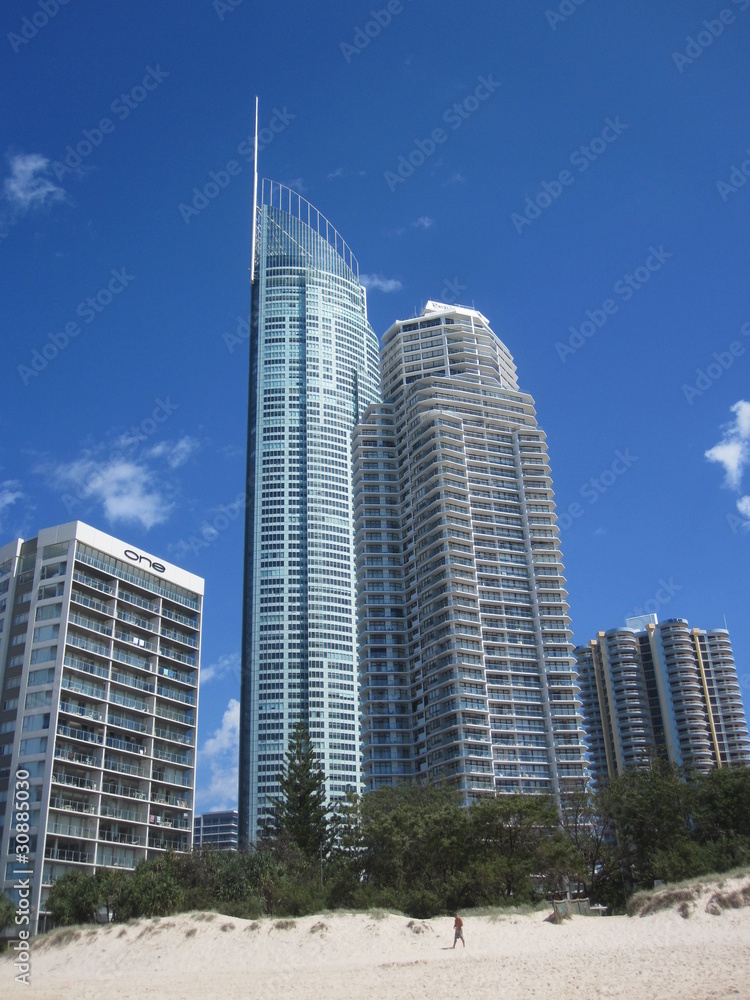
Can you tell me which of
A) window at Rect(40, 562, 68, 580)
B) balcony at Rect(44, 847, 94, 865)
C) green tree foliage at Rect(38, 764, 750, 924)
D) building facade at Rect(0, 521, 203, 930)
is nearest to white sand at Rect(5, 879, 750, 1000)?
green tree foliage at Rect(38, 764, 750, 924)

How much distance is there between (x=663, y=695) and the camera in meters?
180

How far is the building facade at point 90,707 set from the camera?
68.6 meters

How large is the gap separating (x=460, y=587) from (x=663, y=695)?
79.3m

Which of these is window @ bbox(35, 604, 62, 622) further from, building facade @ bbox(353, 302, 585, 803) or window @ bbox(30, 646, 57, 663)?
building facade @ bbox(353, 302, 585, 803)

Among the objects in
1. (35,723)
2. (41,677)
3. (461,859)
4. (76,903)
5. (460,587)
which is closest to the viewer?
(76,903)

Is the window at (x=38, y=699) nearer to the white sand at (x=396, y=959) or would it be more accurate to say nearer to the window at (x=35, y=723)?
the window at (x=35, y=723)

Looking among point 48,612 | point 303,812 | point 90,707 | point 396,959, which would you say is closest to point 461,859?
point 396,959

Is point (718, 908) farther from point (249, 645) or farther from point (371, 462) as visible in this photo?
point (249, 645)

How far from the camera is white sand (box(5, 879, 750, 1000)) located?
3222cm

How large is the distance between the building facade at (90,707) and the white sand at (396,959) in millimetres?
20903

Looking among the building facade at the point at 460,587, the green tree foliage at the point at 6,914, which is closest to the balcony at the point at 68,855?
the green tree foliage at the point at 6,914

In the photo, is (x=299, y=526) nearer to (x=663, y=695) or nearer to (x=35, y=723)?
(x=663, y=695)

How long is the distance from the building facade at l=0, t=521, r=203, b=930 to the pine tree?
29.6ft

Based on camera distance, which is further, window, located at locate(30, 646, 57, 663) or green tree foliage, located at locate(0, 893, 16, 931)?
window, located at locate(30, 646, 57, 663)
